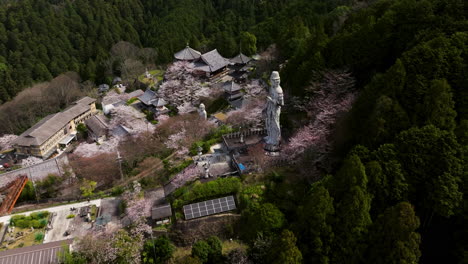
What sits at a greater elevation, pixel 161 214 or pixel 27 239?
pixel 161 214

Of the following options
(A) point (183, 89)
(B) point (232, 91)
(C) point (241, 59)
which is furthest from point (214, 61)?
(B) point (232, 91)

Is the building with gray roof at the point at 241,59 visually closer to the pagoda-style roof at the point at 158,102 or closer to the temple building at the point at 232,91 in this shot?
the temple building at the point at 232,91

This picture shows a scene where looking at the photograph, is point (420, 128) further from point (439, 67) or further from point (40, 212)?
point (40, 212)

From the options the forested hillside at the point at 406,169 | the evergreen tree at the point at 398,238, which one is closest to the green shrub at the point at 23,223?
the forested hillside at the point at 406,169

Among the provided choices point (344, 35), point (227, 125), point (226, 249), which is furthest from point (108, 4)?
point (226, 249)

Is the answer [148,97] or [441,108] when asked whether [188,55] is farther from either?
[441,108]

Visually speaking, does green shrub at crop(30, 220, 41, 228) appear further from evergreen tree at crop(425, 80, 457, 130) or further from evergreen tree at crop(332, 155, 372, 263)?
evergreen tree at crop(425, 80, 457, 130)

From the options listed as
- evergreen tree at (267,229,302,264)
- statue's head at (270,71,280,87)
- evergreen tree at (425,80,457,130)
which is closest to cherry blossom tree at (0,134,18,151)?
statue's head at (270,71,280,87)
